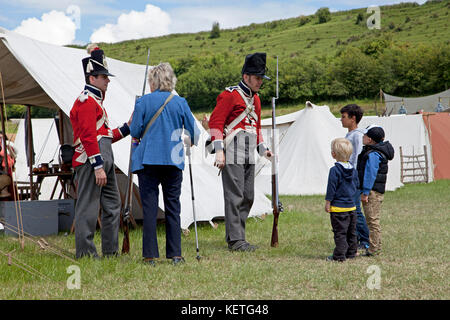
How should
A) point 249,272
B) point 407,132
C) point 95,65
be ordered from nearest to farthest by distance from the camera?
1. point 249,272
2. point 95,65
3. point 407,132

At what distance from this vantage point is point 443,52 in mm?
45594

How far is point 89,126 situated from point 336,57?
54.1 meters

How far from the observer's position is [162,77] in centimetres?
407

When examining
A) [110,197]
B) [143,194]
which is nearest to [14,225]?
[110,197]

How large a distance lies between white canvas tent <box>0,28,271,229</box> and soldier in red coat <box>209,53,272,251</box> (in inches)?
41.9

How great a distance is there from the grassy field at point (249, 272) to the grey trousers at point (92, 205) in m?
0.19

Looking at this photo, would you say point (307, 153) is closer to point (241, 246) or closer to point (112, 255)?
point (241, 246)

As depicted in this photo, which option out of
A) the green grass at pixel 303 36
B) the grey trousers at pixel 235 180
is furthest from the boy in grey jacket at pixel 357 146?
the green grass at pixel 303 36

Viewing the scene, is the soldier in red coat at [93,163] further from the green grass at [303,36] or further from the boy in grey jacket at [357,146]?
the green grass at [303,36]

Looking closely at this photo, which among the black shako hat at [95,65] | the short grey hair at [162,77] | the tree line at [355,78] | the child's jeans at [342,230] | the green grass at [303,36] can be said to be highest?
the green grass at [303,36]

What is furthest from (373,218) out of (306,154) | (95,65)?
(306,154)

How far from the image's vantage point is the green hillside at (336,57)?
4491cm
